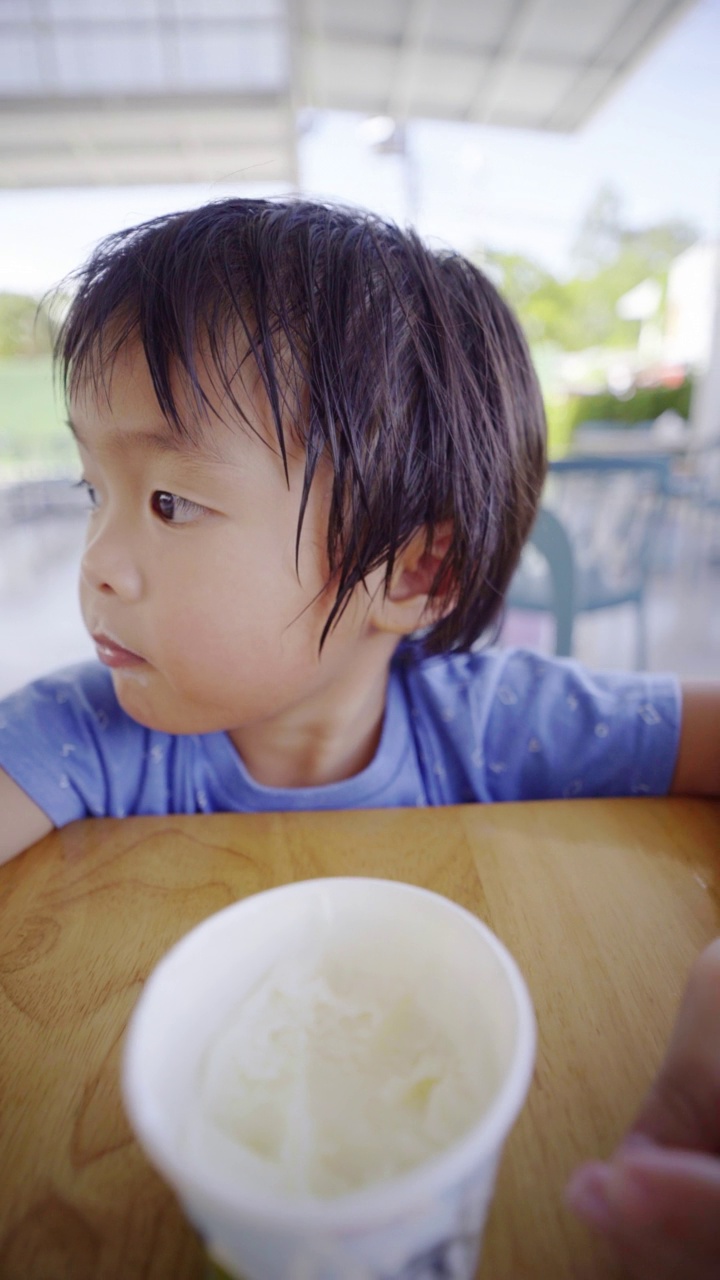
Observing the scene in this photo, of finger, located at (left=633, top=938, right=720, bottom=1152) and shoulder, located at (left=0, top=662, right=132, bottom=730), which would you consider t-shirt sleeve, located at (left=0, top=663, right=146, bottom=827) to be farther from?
finger, located at (left=633, top=938, right=720, bottom=1152)

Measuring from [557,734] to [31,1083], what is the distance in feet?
1.90

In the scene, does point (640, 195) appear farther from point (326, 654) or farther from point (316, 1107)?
point (316, 1107)

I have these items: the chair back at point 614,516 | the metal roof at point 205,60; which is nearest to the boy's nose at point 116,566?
the chair back at point 614,516

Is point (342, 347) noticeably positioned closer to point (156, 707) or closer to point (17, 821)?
point (156, 707)

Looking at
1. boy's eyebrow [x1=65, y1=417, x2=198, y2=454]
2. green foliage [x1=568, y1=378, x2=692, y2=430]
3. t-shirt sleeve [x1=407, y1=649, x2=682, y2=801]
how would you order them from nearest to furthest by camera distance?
boy's eyebrow [x1=65, y1=417, x2=198, y2=454] < t-shirt sleeve [x1=407, y1=649, x2=682, y2=801] < green foliage [x1=568, y1=378, x2=692, y2=430]

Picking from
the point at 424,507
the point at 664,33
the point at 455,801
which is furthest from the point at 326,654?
the point at 664,33

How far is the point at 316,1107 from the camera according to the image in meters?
0.22

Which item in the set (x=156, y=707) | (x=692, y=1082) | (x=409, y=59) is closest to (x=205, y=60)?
(x=409, y=59)

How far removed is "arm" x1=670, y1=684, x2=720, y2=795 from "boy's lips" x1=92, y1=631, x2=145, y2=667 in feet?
1.74

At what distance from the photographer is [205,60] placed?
3.94 meters

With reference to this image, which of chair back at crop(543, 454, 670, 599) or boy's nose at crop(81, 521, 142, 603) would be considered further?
chair back at crop(543, 454, 670, 599)

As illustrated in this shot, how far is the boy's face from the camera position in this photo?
52 cm

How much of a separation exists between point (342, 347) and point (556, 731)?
454 millimetres

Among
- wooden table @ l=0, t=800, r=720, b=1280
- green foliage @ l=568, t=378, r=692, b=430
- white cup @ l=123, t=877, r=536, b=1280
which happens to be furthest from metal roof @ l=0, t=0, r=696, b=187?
white cup @ l=123, t=877, r=536, b=1280
